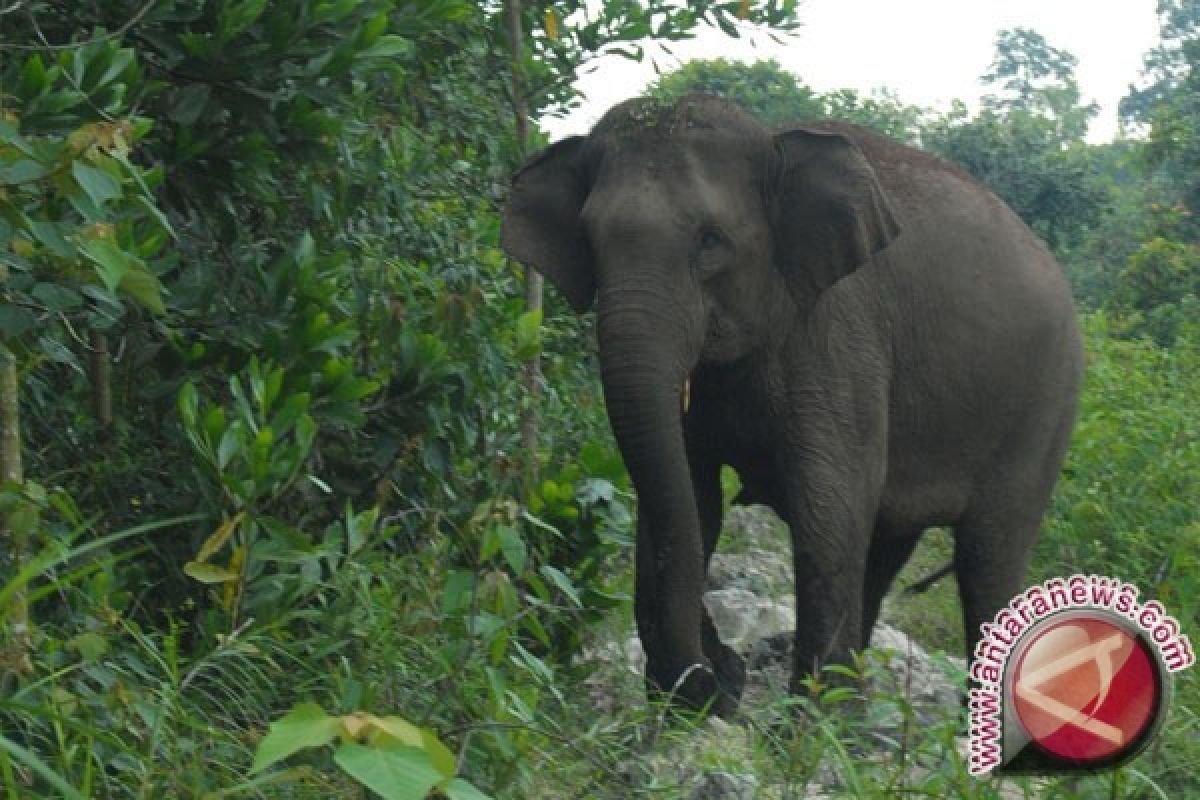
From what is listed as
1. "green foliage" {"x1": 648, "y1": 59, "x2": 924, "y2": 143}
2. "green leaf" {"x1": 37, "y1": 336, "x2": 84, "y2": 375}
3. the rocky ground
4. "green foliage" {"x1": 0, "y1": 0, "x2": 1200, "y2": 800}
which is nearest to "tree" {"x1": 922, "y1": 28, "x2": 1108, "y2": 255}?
"green foliage" {"x1": 648, "y1": 59, "x2": 924, "y2": 143}

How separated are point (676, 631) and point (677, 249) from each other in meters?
1.05

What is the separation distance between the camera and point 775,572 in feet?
29.2

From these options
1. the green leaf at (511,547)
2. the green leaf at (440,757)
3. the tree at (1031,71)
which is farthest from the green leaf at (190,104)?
the tree at (1031,71)

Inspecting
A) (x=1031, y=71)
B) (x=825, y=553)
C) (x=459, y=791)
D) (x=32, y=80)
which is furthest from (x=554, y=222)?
(x=1031, y=71)

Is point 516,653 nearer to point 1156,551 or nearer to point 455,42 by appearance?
point 455,42

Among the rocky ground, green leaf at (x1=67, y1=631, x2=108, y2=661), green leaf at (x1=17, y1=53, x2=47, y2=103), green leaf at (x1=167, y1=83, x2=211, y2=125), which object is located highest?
green leaf at (x1=17, y1=53, x2=47, y2=103)

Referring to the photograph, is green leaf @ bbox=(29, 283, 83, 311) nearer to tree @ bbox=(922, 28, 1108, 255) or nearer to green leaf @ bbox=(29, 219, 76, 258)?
green leaf @ bbox=(29, 219, 76, 258)

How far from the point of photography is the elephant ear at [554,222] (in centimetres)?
616

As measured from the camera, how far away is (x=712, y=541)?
21.5ft

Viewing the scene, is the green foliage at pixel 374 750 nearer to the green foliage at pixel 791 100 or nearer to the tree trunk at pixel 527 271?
the tree trunk at pixel 527 271

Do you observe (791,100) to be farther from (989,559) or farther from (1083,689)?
(1083,689)

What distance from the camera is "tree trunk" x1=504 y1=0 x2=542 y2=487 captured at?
6352 mm

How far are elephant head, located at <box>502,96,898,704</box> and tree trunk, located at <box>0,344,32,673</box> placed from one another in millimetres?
2000

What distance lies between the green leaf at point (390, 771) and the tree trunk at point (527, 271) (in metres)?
3.28
